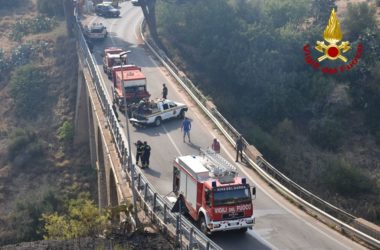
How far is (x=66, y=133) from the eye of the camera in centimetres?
5425

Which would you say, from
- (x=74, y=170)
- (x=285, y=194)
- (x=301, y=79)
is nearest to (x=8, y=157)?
(x=74, y=170)

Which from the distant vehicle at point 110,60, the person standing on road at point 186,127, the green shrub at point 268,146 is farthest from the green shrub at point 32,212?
the green shrub at point 268,146

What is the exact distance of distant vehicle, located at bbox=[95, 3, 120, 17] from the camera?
260 ft

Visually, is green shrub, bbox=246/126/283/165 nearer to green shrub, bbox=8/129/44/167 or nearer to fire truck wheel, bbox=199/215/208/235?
green shrub, bbox=8/129/44/167

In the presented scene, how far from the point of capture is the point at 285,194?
2819cm

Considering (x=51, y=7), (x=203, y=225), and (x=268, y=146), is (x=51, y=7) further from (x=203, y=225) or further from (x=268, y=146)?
(x=203, y=225)

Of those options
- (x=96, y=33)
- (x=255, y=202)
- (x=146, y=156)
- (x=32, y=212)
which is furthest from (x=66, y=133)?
(x=255, y=202)

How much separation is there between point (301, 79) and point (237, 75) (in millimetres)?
6904

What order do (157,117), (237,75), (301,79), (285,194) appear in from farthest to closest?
(237,75), (301,79), (157,117), (285,194)

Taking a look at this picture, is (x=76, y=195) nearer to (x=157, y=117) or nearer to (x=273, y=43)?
(x=157, y=117)

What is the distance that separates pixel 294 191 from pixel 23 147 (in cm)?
2952

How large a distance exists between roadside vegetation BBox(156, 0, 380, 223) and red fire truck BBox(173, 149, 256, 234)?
16230 millimetres

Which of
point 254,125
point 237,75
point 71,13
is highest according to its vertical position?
point 71,13

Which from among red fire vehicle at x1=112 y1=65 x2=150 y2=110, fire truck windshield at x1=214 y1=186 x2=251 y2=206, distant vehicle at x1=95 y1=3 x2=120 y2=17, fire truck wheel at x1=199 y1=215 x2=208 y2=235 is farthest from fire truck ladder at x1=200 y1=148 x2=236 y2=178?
distant vehicle at x1=95 y1=3 x2=120 y2=17
